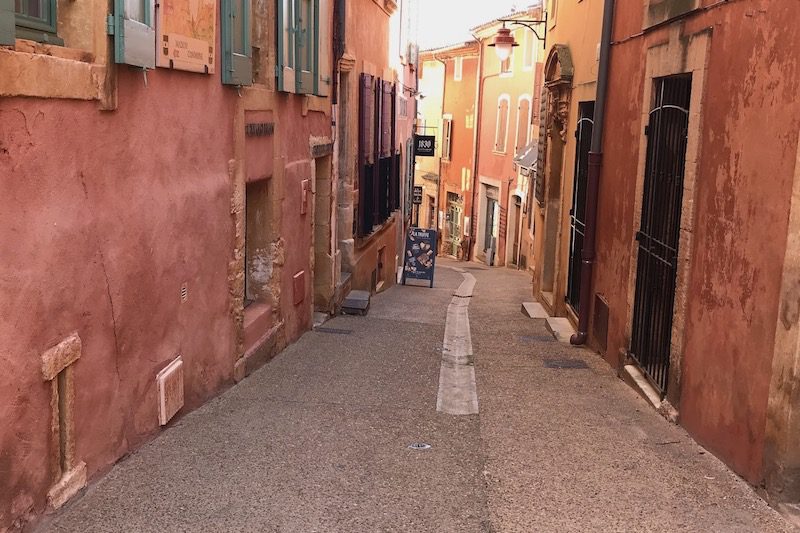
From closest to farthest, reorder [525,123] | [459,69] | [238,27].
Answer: [238,27]
[525,123]
[459,69]

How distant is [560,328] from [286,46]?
206 inches

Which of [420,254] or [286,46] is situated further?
[420,254]

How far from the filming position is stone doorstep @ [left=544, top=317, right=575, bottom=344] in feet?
34.7

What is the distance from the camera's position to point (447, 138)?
35.9 m

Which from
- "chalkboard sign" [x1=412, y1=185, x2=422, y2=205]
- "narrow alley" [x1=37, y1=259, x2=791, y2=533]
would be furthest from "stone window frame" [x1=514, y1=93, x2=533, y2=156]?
"narrow alley" [x1=37, y1=259, x2=791, y2=533]

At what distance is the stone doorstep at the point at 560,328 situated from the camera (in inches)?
416

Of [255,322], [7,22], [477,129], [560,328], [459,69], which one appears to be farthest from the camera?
[459,69]

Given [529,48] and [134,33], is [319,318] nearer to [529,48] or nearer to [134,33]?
[134,33]

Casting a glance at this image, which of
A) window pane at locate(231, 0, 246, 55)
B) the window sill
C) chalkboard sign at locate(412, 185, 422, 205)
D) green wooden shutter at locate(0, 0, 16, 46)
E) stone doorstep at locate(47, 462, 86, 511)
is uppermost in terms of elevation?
window pane at locate(231, 0, 246, 55)

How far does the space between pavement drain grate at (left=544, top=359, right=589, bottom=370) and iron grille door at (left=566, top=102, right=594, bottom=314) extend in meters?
2.04

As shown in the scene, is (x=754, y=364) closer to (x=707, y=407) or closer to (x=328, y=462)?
(x=707, y=407)

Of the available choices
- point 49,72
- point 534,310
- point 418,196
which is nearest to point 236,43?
point 49,72

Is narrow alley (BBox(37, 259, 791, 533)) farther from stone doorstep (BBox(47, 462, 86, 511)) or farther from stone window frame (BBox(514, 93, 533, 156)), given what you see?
stone window frame (BBox(514, 93, 533, 156))

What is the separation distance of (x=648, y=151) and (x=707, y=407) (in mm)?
3010
